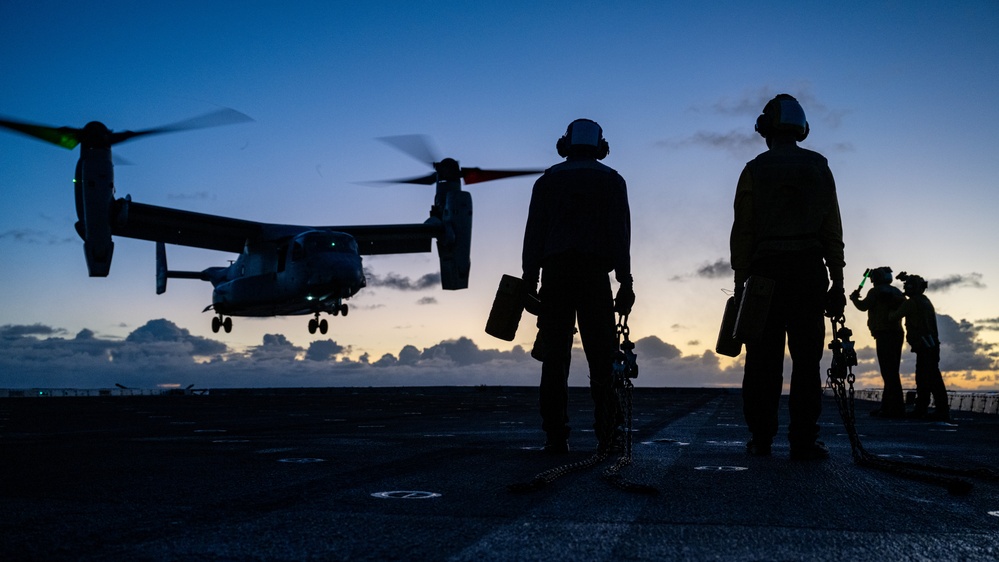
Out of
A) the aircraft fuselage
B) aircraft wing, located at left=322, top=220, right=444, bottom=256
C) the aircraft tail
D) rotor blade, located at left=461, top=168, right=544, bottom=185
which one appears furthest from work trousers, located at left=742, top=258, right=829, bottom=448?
the aircraft tail

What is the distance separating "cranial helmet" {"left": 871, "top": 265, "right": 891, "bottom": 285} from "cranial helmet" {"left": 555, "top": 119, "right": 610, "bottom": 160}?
849 cm

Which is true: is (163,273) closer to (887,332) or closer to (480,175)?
(480,175)

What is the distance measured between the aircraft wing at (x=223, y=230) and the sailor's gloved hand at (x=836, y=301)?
26.2m

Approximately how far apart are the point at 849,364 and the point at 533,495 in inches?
117

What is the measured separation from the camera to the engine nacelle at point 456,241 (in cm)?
3334

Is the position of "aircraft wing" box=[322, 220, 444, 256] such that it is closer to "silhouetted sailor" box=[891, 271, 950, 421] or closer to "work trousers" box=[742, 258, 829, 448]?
"silhouetted sailor" box=[891, 271, 950, 421]

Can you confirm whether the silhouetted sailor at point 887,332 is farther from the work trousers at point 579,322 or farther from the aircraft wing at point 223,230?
the aircraft wing at point 223,230

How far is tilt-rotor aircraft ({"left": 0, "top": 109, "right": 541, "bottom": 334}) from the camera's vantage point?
25328 millimetres

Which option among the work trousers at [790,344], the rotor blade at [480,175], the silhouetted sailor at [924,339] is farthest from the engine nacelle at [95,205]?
the work trousers at [790,344]

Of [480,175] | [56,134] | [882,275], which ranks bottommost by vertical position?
[882,275]

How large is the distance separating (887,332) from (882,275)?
917 mm

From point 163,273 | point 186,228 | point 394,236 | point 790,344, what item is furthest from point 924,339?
point 163,273

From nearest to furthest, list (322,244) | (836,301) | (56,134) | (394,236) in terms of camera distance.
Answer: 1. (836,301)
2. (56,134)
3. (322,244)
4. (394,236)

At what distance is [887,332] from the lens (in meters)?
12.9
